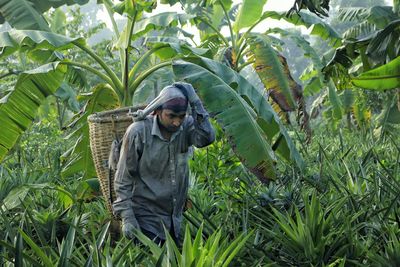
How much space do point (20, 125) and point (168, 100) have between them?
262 centimetres

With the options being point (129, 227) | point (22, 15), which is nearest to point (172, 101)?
point (129, 227)

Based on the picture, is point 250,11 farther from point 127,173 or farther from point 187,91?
point 127,173

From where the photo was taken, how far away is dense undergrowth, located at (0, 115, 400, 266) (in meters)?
3.32

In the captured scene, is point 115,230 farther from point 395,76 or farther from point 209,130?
point 395,76

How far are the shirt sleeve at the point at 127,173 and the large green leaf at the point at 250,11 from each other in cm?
687

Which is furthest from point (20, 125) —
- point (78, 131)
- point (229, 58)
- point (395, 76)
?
point (229, 58)

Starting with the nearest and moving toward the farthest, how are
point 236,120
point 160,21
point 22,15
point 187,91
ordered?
point 187,91
point 236,120
point 22,15
point 160,21

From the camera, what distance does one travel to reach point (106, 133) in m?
5.39

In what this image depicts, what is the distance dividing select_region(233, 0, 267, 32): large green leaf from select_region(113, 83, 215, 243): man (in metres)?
6.65

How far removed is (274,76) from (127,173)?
4725 millimetres

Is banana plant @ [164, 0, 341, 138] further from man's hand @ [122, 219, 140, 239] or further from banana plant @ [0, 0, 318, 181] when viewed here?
man's hand @ [122, 219, 140, 239]

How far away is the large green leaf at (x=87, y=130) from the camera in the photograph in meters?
6.67

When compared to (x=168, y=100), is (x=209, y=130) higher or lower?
lower

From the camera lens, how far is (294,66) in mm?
63500
